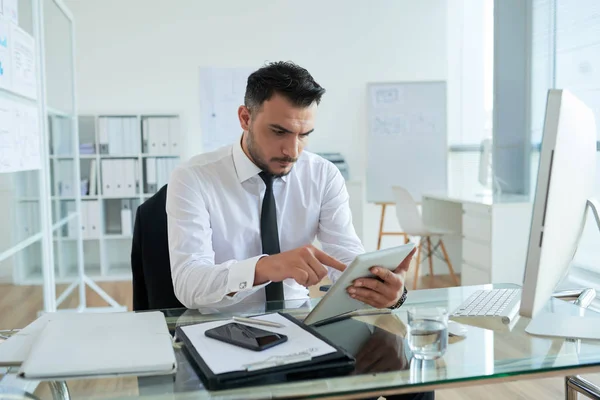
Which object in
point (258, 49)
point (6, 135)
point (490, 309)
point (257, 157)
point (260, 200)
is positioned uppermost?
point (258, 49)

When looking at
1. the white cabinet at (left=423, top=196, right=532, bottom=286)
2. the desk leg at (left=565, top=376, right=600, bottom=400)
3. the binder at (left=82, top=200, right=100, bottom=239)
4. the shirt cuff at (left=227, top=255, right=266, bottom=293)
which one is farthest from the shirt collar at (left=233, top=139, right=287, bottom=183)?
the binder at (left=82, top=200, right=100, bottom=239)

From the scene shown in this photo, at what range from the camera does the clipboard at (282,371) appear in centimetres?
84

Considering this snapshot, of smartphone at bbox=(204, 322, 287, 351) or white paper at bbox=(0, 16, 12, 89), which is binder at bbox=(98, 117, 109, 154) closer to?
white paper at bbox=(0, 16, 12, 89)

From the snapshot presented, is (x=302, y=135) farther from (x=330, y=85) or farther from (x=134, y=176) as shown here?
(x=330, y=85)

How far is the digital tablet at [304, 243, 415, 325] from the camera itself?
1.13m

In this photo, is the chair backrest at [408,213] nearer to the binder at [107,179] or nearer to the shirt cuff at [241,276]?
the binder at [107,179]

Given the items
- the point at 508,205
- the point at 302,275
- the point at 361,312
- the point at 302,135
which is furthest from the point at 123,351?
the point at 508,205

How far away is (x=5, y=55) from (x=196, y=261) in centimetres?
137

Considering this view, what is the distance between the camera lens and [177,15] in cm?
557

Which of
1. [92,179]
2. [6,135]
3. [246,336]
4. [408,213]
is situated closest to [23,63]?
[6,135]

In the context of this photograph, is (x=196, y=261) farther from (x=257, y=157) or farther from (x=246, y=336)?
(x=246, y=336)

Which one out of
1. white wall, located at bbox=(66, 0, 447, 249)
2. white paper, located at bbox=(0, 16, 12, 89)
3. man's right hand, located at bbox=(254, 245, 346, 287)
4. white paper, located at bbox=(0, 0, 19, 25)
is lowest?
man's right hand, located at bbox=(254, 245, 346, 287)

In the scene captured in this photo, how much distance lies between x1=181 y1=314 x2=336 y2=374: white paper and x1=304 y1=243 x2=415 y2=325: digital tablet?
11 centimetres

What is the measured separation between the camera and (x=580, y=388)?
142cm
